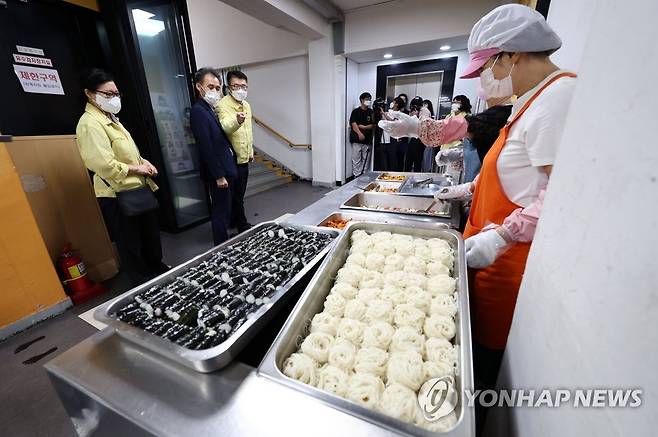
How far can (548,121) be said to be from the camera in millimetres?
993

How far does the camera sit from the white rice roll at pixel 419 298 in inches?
37.9

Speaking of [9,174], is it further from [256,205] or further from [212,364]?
[256,205]

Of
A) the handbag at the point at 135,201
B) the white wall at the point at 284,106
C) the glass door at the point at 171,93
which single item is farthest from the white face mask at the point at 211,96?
the white wall at the point at 284,106

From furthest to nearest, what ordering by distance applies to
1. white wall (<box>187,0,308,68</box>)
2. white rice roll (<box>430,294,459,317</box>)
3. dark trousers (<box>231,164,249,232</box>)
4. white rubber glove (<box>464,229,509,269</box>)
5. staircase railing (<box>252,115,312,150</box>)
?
staircase railing (<box>252,115,312,150</box>) < white wall (<box>187,0,308,68</box>) < dark trousers (<box>231,164,249,232</box>) < white rubber glove (<box>464,229,509,269</box>) < white rice roll (<box>430,294,459,317</box>)

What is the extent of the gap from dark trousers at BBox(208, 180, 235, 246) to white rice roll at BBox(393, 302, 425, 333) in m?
2.97

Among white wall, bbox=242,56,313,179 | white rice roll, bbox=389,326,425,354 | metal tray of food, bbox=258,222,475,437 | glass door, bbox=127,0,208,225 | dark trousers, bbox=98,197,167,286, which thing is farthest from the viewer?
white wall, bbox=242,56,313,179

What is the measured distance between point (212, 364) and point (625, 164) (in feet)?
3.33

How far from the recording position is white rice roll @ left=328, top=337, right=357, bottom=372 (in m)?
0.75

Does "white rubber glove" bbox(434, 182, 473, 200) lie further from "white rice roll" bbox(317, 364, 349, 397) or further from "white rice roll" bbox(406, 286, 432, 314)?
"white rice roll" bbox(317, 364, 349, 397)

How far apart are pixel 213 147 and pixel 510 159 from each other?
3068 millimetres

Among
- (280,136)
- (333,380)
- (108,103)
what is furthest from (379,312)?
(280,136)

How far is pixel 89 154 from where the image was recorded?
1997mm

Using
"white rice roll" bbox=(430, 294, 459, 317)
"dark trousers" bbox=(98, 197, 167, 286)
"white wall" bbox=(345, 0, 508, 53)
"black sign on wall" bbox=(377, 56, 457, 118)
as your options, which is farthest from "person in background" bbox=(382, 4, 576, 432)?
"black sign on wall" bbox=(377, 56, 457, 118)

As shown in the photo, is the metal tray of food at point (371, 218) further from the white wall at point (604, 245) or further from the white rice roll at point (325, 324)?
the white wall at point (604, 245)
